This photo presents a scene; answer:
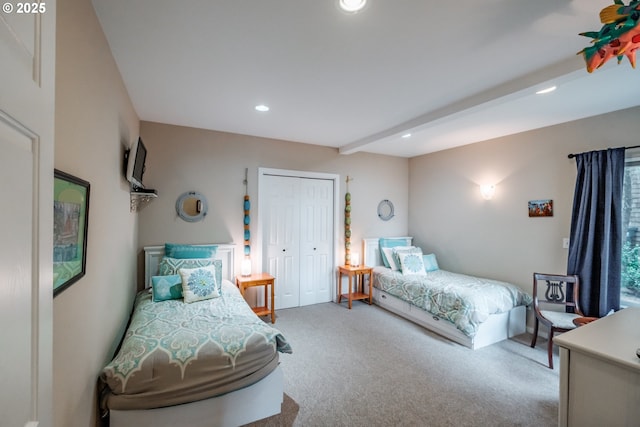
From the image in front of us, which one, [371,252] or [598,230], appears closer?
[598,230]

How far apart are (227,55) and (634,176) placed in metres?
3.98

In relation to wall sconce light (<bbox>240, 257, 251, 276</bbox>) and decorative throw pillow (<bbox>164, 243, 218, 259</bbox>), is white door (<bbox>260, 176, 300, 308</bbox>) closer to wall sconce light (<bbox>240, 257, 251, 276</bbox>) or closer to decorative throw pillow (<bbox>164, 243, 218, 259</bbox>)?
wall sconce light (<bbox>240, 257, 251, 276</bbox>)

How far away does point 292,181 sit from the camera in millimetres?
4309

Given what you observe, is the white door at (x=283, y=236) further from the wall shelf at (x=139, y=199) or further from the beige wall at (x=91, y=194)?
the beige wall at (x=91, y=194)

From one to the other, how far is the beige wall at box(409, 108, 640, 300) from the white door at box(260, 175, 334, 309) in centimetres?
180

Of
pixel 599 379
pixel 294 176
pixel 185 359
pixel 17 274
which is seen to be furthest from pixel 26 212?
pixel 294 176

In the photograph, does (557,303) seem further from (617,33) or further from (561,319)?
(617,33)

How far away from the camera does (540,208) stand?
135 inches

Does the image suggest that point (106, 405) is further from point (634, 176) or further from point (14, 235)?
point (634, 176)

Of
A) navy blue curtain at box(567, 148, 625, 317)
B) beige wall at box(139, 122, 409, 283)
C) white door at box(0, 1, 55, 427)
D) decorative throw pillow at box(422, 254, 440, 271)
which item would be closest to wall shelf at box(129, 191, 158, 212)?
beige wall at box(139, 122, 409, 283)

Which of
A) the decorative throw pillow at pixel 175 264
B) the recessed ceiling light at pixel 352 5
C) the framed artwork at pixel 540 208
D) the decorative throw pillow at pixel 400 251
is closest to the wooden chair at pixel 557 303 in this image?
the framed artwork at pixel 540 208

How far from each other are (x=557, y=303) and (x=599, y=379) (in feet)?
6.51

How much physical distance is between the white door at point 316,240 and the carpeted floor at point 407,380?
911mm

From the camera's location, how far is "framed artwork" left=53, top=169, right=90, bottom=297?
1.07 meters
